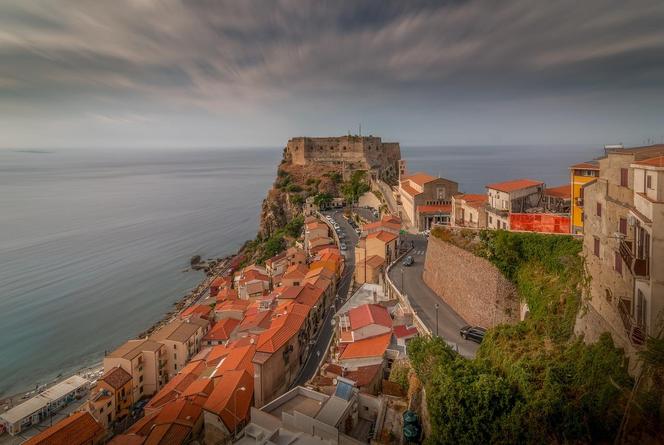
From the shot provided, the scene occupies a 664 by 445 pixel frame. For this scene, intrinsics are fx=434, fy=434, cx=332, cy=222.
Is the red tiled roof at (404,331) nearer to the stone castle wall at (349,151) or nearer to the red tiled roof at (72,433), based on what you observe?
the red tiled roof at (72,433)

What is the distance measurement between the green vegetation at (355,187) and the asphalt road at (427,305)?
22.2 meters

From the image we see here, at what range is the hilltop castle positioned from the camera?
55.8 metres

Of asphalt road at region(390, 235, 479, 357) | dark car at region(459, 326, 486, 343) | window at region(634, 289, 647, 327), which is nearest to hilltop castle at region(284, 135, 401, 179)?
asphalt road at region(390, 235, 479, 357)

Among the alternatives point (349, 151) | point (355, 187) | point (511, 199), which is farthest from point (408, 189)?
point (349, 151)

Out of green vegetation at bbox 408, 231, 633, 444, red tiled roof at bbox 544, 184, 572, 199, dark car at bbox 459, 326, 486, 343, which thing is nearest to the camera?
green vegetation at bbox 408, 231, 633, 444

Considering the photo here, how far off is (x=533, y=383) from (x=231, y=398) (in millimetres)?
10966

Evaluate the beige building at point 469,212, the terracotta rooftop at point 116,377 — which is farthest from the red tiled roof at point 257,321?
the beige building at point 469,212

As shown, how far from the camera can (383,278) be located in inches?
858

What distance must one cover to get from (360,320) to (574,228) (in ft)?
28.6

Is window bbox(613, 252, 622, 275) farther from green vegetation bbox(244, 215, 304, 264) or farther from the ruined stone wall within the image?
green vegetation bbox(244, 215, 304, 264)

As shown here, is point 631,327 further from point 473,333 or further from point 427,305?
point 427,305

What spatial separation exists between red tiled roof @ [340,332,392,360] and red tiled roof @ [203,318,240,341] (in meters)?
11.5

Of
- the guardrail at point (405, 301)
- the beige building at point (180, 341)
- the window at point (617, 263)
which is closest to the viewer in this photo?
the window at point (617, 263)

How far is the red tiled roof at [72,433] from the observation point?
15.5 m
